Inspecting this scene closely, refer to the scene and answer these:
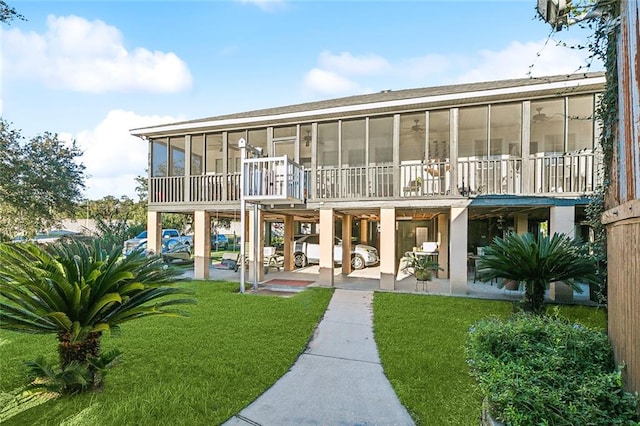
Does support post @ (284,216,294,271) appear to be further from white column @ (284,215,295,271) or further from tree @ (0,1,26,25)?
tree @ (0,1,26,25)

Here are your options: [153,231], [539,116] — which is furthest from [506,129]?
[153,231]

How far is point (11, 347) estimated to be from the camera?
5145mm

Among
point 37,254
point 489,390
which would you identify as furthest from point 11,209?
point 489,390

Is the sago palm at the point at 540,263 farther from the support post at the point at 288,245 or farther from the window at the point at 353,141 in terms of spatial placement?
the support post at the point at 288,245

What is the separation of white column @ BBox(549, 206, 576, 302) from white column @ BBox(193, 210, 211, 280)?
34.9ft

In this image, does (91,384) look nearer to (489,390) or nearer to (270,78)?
(489,390)

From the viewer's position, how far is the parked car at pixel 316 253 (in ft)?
48.2

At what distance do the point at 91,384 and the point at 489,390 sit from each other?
3944mm

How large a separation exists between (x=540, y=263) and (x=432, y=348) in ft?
10.5

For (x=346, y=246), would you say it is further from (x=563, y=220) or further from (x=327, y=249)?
(x=563, y=220)

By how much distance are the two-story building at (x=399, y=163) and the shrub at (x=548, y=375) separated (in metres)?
6.01

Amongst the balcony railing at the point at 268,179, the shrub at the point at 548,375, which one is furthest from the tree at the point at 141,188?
the shrub at the point at 548,375

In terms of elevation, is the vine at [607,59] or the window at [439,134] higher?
the window at [439,134]

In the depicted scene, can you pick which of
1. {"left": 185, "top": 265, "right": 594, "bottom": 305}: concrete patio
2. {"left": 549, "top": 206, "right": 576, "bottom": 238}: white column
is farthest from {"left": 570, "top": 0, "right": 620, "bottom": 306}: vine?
{"left": 185, "top": 265, "right": 594, "bottom": 305}: concrete patio
